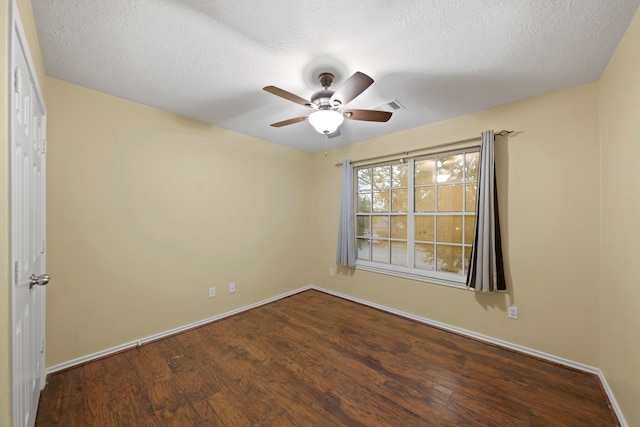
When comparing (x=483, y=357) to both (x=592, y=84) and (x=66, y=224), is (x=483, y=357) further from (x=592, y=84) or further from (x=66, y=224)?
(x=66, y=224)

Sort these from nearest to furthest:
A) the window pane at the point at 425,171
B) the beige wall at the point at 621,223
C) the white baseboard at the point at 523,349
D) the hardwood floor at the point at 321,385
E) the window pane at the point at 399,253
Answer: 1. the beige wall at the point at 621,223
2. the hardwood floor at the point at 321,385
3. the white baseboard at the point at 523,349
4. the window pane at the point at 425,171
5. the window pane at the point at 399,253

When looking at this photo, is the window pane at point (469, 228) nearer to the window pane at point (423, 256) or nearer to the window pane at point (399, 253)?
the window pane at point (423, 256)

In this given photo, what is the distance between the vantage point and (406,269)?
323 cm

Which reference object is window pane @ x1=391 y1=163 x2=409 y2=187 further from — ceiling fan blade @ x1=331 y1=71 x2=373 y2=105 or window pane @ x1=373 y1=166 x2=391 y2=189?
ceiling fan blade @ x1=331 y1=71 x2=373 y2=105

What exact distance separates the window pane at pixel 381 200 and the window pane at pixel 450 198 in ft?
2.34

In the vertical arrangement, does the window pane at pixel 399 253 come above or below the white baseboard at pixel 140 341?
above

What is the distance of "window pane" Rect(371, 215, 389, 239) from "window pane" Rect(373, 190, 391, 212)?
0.12m

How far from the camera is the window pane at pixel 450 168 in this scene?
286 centimetres

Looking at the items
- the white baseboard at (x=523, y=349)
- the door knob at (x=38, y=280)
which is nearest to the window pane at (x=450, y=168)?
the white baseboard at (x=523, y=349)

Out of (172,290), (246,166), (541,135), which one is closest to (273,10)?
(246,166)

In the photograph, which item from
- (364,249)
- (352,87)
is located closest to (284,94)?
(352,87)

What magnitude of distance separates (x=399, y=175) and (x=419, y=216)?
639 millimetres

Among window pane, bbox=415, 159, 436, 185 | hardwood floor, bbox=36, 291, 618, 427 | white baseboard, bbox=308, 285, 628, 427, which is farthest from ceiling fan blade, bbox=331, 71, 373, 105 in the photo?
white baseboard, bbox=308, 285, 628, 427

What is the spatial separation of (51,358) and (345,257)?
314 cm
